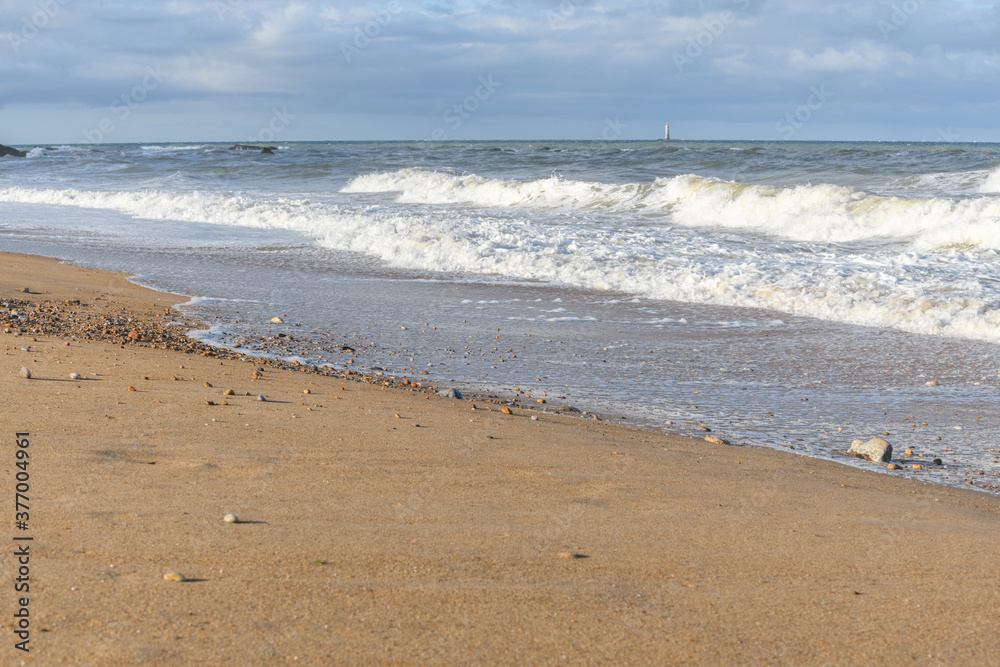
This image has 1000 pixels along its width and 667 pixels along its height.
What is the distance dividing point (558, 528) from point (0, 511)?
6.03 ft

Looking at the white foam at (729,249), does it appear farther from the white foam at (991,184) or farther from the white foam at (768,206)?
the white foam at (991,184)


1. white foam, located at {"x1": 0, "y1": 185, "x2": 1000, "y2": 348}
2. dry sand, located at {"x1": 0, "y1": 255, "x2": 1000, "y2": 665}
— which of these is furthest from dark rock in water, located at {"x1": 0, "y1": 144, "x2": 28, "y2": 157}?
dry sand, located at {"x1": 0, "y1": 255, "x2": 1000, "y2": 665}

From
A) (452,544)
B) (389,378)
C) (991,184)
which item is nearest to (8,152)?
(991,184)

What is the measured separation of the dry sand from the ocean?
1149mm

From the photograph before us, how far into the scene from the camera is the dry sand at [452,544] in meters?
2.17

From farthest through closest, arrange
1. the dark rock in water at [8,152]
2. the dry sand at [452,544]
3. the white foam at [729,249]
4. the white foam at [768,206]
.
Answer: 1. the dark rock in water at [8,152]
2. the white foam at [768,206]
3. the white foam at [729,249]
4. the dry sand at [452,544]

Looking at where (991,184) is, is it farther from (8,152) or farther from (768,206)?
(8,152)

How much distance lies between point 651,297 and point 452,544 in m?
7.07

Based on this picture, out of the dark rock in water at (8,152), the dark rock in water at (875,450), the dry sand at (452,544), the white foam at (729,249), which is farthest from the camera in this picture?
the dark rock in water at (8,152)

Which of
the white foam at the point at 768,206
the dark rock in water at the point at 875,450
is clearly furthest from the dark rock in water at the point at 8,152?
the dark rock in water at the point at 875,450

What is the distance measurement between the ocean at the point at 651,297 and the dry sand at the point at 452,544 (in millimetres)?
1149

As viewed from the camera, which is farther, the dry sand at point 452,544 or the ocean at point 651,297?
the ocean at point 651,297

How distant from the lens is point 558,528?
2984 mm

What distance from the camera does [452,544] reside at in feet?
9.07
